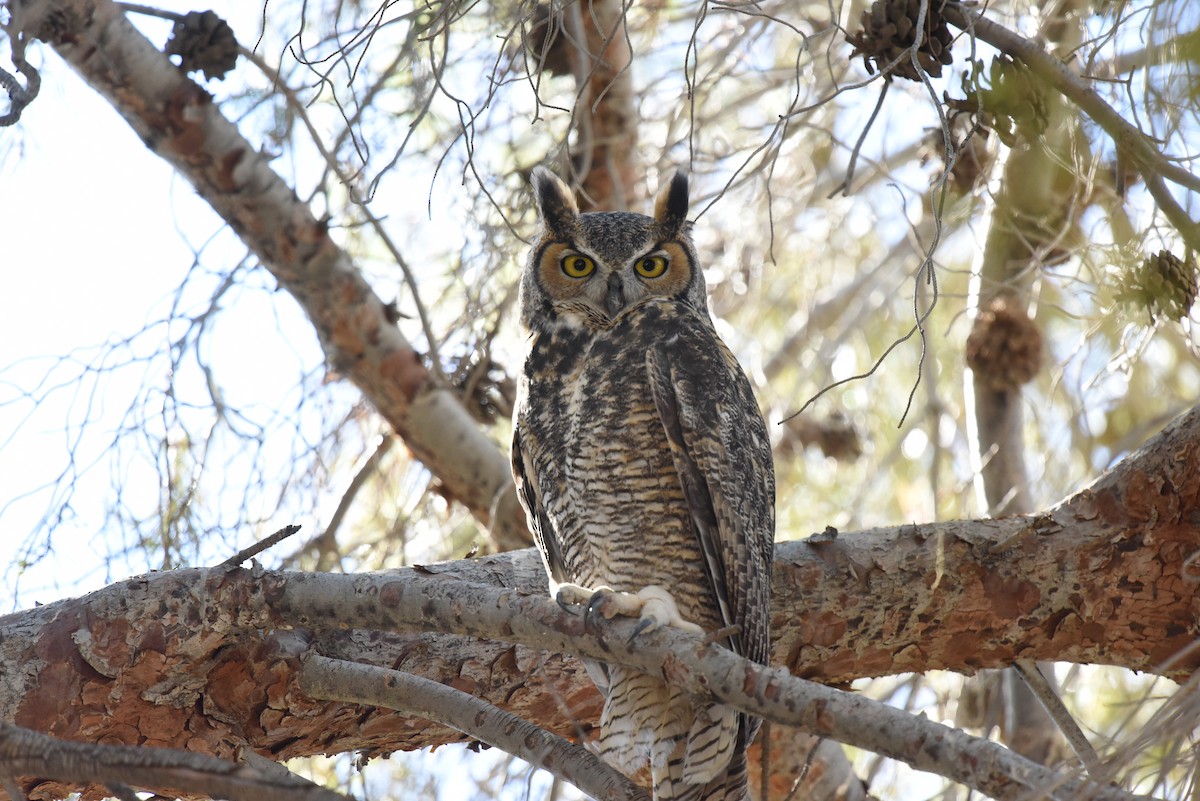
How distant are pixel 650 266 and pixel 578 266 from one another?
17 cm

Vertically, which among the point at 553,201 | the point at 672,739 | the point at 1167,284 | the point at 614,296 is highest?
the point at 553,201

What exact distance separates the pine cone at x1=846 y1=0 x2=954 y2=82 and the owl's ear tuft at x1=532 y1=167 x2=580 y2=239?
89cm

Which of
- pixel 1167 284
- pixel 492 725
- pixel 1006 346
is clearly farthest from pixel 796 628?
pixel 1006 346

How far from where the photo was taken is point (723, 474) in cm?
211

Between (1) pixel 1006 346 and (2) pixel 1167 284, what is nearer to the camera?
(2) pixel 1167 284

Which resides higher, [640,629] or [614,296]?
[614,296]

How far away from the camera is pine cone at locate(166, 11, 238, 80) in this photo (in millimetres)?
2613

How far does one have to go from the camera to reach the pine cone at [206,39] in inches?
103

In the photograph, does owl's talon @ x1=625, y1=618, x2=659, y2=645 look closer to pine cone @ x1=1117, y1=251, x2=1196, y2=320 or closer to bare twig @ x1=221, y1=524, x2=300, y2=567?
bare twig @ x1=221, y1=524, x2=300, y2=567

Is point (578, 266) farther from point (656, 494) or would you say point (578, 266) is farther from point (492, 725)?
point (492, 725)

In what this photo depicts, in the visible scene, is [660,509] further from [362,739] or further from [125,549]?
[125,549]

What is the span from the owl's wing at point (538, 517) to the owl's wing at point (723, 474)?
35 cm

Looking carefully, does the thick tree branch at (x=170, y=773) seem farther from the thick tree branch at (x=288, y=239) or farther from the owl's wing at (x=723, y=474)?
the thick tree branch at (x=288, y=239)

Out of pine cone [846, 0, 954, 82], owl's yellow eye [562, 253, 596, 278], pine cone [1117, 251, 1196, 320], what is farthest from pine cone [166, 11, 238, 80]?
pine cone [1117, 251, 1196, 320]
